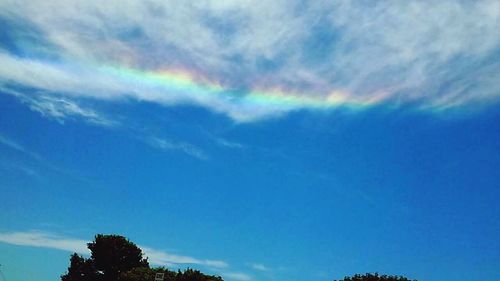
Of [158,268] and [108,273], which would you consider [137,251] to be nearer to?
[108,273]

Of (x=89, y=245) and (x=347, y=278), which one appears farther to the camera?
(x=89, y=245)

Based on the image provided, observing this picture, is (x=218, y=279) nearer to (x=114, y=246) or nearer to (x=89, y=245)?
(x=114, y=246)

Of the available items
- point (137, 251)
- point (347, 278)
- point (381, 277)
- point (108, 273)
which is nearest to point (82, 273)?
point (108, 273)

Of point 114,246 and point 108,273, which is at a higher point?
point 114,246

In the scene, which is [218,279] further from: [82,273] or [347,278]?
[82,273]

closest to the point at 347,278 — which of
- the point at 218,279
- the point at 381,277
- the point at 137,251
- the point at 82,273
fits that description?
the point at 381,277

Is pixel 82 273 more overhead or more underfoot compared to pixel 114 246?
more underfoot

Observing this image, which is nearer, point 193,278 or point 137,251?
point 193,278

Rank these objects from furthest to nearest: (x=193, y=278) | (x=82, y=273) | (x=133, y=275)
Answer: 1. (x=82, y=273)
2. (x=133, y=275)
3. (x=193, y=278)

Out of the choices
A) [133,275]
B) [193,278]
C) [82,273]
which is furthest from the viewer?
[82,273]
